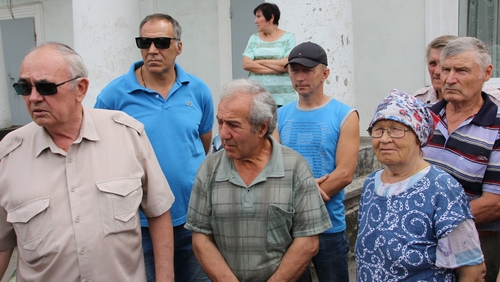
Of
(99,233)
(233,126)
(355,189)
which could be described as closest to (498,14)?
(355,189)

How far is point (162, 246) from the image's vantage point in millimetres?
2539

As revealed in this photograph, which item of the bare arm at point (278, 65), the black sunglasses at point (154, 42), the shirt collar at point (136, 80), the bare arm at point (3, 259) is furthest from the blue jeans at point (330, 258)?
the bare arm at point (278, 65)

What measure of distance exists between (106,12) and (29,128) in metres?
3.39

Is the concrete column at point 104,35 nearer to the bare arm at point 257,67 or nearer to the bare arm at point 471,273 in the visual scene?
the bare arm at point 257,67

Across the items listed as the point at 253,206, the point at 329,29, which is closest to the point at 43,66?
the point at 253,206

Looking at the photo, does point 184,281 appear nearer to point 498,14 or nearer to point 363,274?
point 363,274

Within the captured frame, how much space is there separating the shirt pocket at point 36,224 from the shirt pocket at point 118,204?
0.23 metres

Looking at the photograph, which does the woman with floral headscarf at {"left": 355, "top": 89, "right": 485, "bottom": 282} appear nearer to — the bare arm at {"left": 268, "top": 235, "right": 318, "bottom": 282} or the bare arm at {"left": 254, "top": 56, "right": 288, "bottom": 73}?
the bare arm at {"left": 268, "top": 235, "right": 318, "bottom": 282}

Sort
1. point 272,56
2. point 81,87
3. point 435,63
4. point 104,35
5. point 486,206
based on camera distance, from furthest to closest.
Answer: point 104,35 → point 272,56 → point 435,63 → point 486,206 → point 81,87

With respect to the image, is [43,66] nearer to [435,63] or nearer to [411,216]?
[411,216]

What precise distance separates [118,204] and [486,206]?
1.82 meters

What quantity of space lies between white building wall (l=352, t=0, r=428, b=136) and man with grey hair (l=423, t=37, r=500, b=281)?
148 inches

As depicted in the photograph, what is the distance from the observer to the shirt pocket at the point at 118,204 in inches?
89.3

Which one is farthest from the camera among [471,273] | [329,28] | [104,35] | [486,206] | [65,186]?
[104,35]
